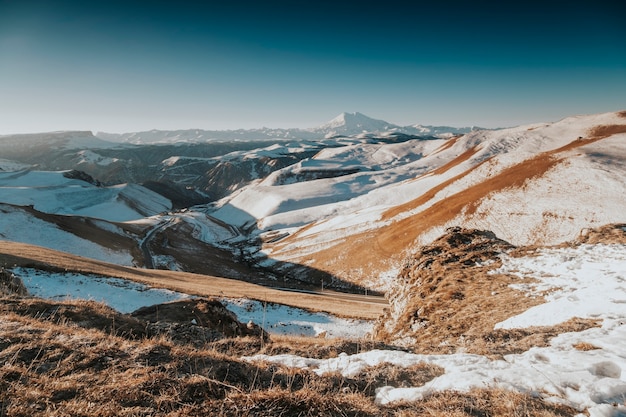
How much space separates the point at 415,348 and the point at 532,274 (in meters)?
10.3

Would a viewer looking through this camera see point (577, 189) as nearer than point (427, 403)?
No

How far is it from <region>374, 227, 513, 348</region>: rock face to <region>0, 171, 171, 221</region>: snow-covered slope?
5520 inches

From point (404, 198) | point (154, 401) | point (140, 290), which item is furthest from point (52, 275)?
point (404, 198)

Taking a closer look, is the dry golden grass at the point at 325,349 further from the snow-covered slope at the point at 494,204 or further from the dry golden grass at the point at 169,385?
the snow-covered slope at the point at 494,204

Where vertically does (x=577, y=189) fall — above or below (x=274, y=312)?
above

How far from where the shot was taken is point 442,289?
1725 cm

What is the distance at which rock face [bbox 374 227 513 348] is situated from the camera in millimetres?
13938

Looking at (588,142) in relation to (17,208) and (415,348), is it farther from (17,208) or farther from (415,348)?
(17,208)

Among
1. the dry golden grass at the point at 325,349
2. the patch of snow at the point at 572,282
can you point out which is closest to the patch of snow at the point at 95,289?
the dry golden grass at the point at 325,349

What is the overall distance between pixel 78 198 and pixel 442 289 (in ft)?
576

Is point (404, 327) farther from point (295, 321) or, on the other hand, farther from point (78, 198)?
point (78, 198)

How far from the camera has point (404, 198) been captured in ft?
294

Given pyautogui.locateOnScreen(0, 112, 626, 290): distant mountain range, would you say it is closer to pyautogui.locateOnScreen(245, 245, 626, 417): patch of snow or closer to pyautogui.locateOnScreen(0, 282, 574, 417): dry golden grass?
pyautogui.locateOnScreen(245, 245, 626, 417): patch of snow

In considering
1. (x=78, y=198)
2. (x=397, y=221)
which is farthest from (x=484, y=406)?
(x=78, y=198)
